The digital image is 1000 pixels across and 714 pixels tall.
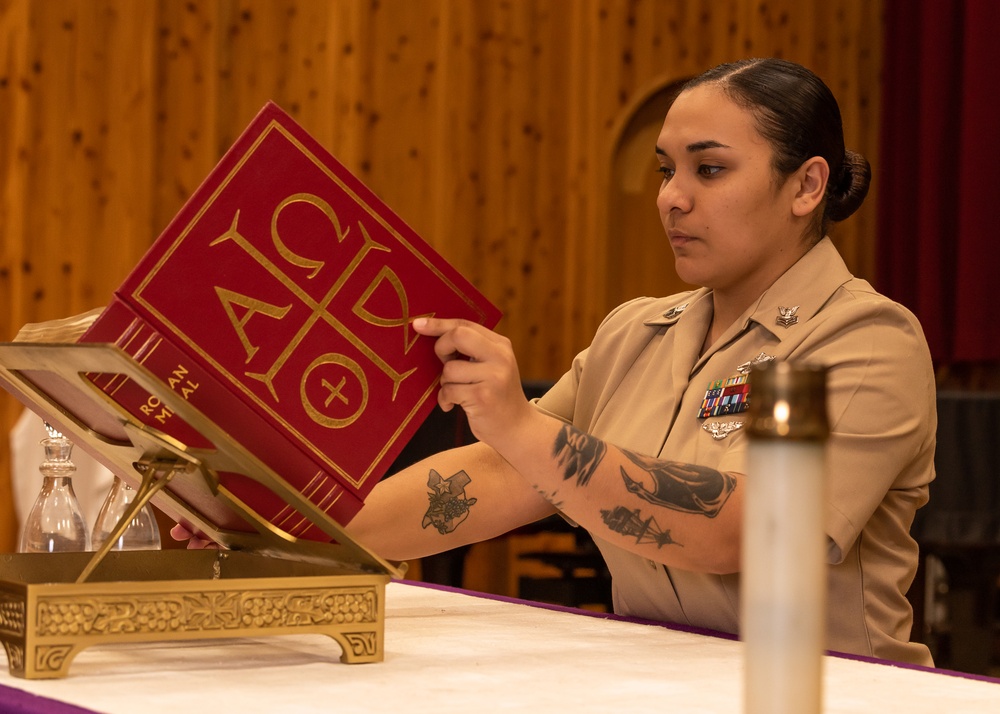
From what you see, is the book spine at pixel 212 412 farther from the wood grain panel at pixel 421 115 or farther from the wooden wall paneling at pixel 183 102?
the wooden wall paneling at pixel 183 102

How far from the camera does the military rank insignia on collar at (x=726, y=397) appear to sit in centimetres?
173

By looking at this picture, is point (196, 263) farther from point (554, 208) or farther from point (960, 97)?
point (960, 97)

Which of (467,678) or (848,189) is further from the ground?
(848,189)

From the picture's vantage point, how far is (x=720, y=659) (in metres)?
1.30

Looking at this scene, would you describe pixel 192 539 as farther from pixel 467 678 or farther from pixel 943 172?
pixel 943 172

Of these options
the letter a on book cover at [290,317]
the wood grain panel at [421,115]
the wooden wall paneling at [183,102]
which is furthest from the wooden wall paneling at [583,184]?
the letter a on book cover at [290,317]

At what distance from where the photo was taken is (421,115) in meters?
5.43

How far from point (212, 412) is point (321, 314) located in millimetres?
133

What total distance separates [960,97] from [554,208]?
188cm

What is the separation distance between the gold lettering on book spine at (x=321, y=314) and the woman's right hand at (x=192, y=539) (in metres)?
0.31

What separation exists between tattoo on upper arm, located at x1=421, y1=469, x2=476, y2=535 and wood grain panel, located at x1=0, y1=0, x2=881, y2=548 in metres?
3.03

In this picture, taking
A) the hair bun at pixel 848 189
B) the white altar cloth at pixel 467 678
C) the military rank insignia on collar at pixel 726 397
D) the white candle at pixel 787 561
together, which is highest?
the hair bun at pixel 848 189

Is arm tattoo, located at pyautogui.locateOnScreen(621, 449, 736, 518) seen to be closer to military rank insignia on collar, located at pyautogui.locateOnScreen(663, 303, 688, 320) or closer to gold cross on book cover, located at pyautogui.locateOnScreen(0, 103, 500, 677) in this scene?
gold cross on book cover, located at pyautogui.locateOnScreen(0, 103, 500, 677)

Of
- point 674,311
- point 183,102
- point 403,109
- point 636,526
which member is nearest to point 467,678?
point 636,526
